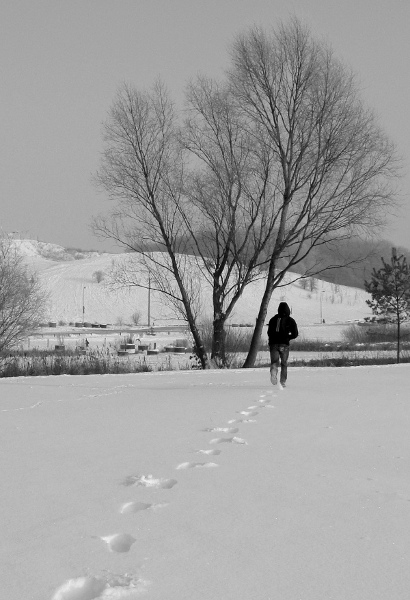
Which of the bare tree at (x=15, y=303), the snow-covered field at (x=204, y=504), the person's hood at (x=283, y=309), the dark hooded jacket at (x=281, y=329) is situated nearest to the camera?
the snow-covered field at (x=204, y=504)

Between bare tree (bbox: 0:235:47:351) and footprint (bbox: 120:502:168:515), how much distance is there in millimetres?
21843

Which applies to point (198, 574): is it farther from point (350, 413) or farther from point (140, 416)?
point (350, 413)

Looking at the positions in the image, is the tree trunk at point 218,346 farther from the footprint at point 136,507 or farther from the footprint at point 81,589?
the footprint at point 81,589

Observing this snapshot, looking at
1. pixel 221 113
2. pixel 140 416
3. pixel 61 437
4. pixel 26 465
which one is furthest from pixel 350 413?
pixel 221 113

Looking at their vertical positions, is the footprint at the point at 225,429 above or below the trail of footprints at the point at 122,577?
above

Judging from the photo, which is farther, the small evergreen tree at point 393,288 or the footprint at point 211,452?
the small evergreen tree at point 393,288

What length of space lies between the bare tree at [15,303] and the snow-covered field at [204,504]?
53.4 ft

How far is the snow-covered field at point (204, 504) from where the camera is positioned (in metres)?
3.36

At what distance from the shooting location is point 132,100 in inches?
915

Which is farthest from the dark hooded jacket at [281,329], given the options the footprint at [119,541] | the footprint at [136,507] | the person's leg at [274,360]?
the footprint at [119,541]

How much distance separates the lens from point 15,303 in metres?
25.6

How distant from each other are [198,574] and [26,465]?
3.01 metres

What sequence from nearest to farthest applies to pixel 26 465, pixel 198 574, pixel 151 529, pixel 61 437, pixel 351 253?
pixel 198 574 → pixel 151 529 → pixel 26 465 → pixel 61 437 → pixel 351 253

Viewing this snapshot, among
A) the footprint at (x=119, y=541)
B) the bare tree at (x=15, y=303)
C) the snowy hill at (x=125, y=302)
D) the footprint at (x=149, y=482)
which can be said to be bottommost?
the footprint at (x=119, y=541)
